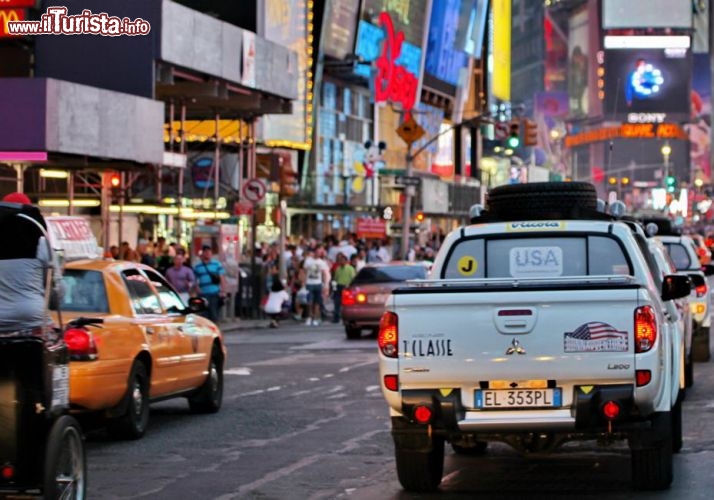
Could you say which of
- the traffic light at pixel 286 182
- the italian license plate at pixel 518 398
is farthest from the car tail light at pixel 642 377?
the traffic light at pixel 286 182

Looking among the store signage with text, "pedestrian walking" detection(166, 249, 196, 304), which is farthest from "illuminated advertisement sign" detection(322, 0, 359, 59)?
"pedestrian walking" detection(166, 249, 196, 304)

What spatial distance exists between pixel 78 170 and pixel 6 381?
2875 cm

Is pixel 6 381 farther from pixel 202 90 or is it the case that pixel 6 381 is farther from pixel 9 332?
pixel 202 90

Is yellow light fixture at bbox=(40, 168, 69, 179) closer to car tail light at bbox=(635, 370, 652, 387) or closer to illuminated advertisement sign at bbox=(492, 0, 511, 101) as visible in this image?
car tail light at bbox=(635, 370, 652, 387)

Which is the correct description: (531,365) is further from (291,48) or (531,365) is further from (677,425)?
(291,48)

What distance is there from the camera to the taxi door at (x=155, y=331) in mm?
14906

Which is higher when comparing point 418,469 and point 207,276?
point 207,276

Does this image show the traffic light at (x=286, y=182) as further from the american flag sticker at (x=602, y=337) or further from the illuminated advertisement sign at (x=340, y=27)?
the american flag sticker at (x=602, y=337)

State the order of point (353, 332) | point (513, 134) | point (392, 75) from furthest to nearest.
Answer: point (392, 75) < point (513, 134) < point (353, 332)

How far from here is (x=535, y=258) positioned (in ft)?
40.2

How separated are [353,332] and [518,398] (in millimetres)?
20842

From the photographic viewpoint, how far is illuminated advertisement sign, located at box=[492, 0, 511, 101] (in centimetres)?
12456

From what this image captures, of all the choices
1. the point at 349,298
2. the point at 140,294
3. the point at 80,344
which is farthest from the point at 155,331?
the point at 349,298

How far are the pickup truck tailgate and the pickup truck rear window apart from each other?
5.43ft
